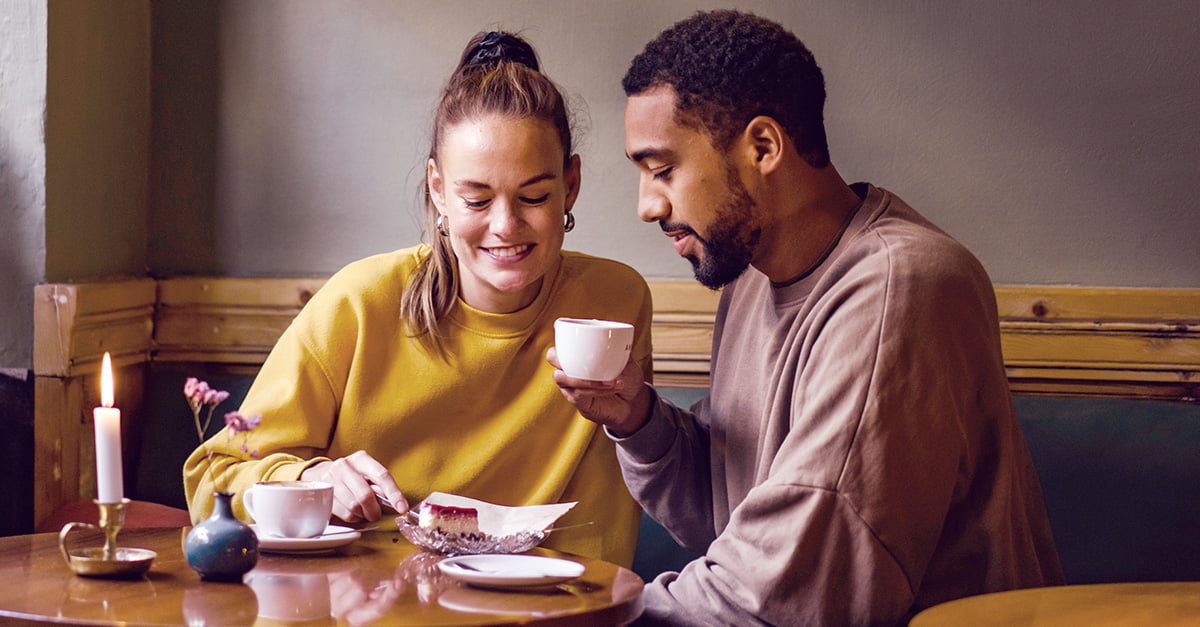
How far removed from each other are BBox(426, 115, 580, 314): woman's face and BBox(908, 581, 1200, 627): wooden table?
928 millimetres

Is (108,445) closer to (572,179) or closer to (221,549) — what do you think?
(221,549)

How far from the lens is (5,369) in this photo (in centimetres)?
252

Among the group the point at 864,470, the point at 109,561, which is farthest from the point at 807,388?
the point at 109,561

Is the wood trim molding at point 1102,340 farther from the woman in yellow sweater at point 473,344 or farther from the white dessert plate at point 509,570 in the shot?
the white dessert plate at point 509,570

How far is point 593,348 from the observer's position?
1.61 metres

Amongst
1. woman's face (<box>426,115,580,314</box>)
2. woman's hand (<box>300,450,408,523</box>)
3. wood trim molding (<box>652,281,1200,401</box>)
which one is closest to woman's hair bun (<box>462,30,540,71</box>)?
woman's face (<box>426,115,580,314</box>)

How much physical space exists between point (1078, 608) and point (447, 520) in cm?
77

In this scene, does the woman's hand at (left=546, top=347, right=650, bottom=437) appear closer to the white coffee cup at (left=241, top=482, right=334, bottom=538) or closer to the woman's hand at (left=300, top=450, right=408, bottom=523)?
the woman's hand at (left=300, top=450, right=408, bottom=523)

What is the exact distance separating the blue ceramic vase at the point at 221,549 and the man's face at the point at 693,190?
77cm

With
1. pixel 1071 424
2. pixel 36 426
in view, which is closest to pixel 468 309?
pixel 36 426

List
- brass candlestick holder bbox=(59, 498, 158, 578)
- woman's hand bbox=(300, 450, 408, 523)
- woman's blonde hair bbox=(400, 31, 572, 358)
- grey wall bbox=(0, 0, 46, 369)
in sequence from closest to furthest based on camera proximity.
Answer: brass candlestick holder bbox=(59, 498, 158, 578) → woman's hand bbox=(300, 450, 408, 523) → woman's blonde hair bbox=(400, 31, 572, 358) → grey wall bbox=(0, 0, 46, 369)

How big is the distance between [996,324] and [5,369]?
2011 mm

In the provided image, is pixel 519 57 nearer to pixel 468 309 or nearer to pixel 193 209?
pixel 468 309

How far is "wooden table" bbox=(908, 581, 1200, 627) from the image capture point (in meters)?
1.17
